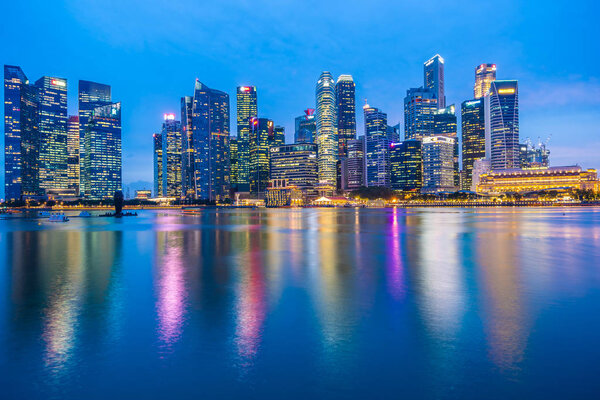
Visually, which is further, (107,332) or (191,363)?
(107,332)

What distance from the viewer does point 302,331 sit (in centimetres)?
1112

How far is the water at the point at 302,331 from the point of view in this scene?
7855mm

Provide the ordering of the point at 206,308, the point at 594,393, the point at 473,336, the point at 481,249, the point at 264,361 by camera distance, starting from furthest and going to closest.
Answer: the point at 481,249
the point at 206,308
the point at 473,336
the point at 264,361
the point at 594,393

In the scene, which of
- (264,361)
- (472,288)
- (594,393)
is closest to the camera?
(594,393)

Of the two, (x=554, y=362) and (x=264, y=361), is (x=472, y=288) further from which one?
(x=264, y=361)

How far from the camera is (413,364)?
343 inches

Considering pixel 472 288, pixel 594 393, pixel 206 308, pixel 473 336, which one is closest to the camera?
pixel 594 393

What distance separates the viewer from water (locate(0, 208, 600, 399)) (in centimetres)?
786


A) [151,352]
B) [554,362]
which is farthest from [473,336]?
[151,352]

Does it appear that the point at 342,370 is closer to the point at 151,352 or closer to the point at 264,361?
the point at 264,361

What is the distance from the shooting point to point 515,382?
7.87 metres

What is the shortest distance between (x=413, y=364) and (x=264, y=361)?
3674 mm

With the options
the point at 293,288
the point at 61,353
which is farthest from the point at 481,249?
the point at 61,353

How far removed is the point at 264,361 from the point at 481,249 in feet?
87.1
